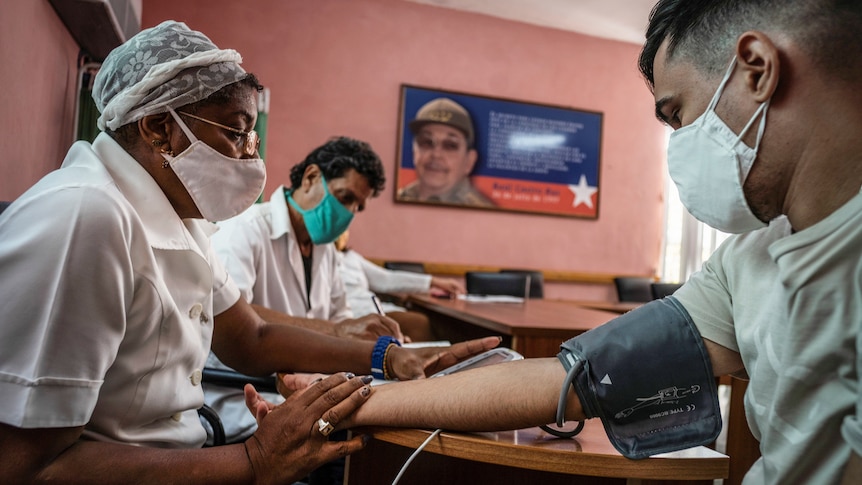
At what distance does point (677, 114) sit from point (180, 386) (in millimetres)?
962

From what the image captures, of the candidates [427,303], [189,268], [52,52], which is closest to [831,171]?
[189,268]

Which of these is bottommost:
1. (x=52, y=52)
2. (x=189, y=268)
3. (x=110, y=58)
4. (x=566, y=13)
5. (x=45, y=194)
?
(x=189, y=268)

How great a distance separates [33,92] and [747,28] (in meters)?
2.16

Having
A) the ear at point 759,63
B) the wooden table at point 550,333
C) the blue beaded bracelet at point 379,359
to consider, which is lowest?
the wooden table at point 550,333

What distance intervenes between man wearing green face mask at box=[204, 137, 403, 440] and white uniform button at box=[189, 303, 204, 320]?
0.75 meters

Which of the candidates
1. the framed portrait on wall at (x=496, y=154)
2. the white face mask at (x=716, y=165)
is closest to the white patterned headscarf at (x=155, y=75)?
the white face mask at (x=716, y=165)

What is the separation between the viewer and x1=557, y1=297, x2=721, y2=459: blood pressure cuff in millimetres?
878

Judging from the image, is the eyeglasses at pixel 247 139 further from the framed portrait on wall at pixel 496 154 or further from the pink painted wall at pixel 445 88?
the framed portrait on wall at pixel 496 154

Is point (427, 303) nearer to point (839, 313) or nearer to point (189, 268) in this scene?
point (189, 268)

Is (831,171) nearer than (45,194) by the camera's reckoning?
Yes

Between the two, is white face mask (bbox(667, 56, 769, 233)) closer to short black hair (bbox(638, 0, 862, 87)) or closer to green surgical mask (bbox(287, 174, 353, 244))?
short black hair (bbox(638, 0, 862, 87))

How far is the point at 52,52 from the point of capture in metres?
2.28

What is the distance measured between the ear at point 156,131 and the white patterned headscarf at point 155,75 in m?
0.02

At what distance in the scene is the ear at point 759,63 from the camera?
730 mm
